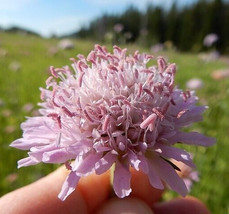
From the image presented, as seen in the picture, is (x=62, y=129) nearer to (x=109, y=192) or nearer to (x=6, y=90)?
(x=109, y=192)

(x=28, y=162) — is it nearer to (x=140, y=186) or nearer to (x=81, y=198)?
(x=81, y=198)

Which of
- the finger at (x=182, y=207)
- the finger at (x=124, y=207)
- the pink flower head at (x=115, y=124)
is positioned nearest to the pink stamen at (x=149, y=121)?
the pink flower head at (x=115, y=124)

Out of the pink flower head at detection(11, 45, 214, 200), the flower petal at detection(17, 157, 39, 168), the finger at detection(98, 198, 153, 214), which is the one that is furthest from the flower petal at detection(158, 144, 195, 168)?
the flower petal at detection(17, 157, 39, 168)

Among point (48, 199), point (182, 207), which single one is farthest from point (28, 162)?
point (182, 207)

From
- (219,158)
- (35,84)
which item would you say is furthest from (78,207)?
(35,84)

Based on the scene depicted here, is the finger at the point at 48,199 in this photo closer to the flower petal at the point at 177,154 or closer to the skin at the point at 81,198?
the skin at the point at 81,198

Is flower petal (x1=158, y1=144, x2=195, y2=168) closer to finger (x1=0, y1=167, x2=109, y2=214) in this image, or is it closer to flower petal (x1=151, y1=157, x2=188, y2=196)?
flower petal (x1=151, y1=157, x2=188, y2=196)
